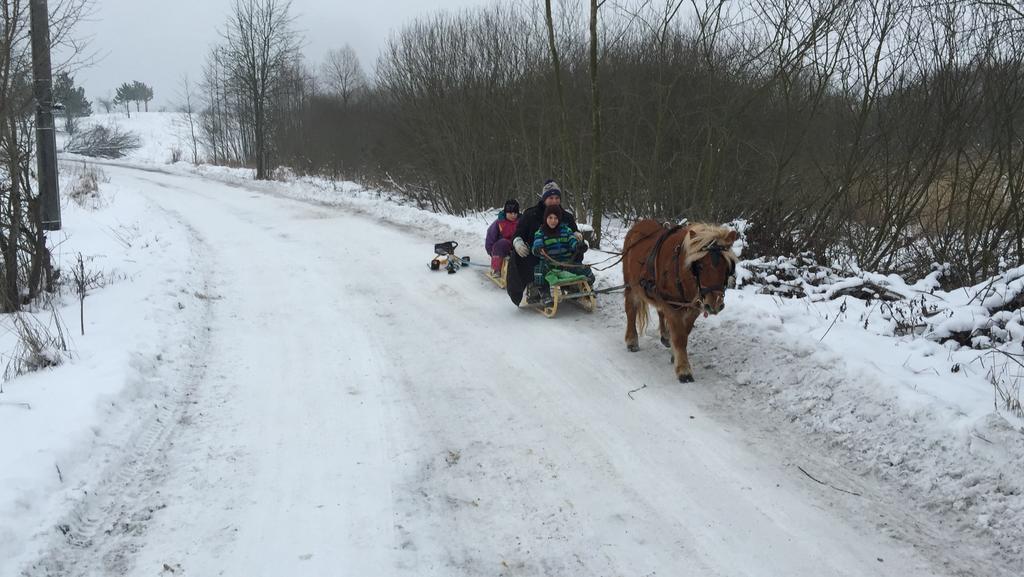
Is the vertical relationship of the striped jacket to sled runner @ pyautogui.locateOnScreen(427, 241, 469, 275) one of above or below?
above

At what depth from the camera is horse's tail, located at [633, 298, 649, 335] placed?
20.9 feet

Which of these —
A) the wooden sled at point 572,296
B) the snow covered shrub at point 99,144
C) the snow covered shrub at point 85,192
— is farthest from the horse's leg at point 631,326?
the snow covered shrub at point 99,144

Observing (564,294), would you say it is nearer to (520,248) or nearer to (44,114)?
(520,248)

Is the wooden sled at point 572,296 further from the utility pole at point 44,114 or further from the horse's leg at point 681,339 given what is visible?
the utility pole at point 44,114

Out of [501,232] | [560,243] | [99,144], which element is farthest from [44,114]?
[99,144]

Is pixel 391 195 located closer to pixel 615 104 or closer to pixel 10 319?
pixel 615 104

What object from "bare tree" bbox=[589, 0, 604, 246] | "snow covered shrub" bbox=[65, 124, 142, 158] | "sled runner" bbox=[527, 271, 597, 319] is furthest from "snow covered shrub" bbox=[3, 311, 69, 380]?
Result: "snow covered shrub" bbox=[65, 124, 142, 158]

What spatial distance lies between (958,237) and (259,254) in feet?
37.0

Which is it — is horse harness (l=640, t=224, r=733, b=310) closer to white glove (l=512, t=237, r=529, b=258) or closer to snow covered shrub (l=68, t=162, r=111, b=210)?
white glove (l=512, t=237, r=529, b=258)

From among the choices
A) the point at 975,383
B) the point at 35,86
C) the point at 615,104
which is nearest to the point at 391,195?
the point at 615,104

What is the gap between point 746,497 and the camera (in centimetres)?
378

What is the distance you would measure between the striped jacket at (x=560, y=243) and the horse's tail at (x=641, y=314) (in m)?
1.85

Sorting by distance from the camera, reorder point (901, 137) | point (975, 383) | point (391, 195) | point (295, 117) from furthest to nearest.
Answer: point (295, 117) < point (391, 195) < point (901, 137) < point (975, 383)

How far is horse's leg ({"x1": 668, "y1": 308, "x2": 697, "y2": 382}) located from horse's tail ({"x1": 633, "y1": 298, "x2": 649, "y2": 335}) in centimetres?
56
